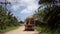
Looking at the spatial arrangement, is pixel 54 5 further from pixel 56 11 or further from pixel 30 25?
pixel 30 25

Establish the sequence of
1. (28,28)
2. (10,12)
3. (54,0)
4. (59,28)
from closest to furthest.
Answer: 1. (54,0)
2. (59,28)
3. (28,28)
4. (10,12)

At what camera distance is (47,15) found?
1299cm

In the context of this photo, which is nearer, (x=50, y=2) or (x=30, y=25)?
(x=50, y=2)

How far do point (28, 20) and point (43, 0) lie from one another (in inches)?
823

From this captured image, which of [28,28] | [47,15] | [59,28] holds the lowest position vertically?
[28,28]

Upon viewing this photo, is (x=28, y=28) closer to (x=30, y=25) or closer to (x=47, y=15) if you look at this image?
(x=30, y=25)

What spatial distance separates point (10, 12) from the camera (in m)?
58.7

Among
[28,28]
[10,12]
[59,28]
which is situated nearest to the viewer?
[59,28]

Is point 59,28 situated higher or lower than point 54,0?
lower

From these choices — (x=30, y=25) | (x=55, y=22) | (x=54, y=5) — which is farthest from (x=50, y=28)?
(x=30, y=25)

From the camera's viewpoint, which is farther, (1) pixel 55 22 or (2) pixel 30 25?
(2) pixel 30 25

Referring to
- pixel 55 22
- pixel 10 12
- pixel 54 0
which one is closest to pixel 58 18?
pixel 55 22

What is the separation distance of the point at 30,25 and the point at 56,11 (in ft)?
67.6

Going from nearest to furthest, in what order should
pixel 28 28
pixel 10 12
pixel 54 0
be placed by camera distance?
pixel 54 0
pixel 28 28
pixel 10 12
